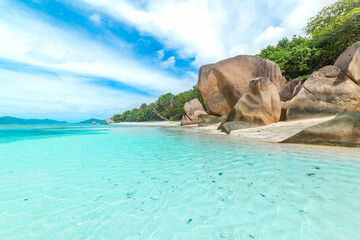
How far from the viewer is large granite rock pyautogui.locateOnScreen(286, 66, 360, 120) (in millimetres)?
6652

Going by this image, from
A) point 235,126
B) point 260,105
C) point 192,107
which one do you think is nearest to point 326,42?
point 260,105

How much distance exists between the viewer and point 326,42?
12805mm

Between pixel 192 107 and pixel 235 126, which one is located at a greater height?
pixel 192 107

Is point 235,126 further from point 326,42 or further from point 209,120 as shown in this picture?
point 326,42

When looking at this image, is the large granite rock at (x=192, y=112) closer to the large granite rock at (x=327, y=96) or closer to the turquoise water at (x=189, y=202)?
the large granite rock at (x=327, y=96)

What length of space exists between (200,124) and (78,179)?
1294 centimetres

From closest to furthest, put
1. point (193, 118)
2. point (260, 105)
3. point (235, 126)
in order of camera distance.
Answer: point (260, 105) < point (235, 126) < point (193, 118)

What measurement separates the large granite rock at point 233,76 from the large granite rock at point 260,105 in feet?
11.3

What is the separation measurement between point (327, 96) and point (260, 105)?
9.38ft

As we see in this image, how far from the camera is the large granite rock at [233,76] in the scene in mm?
11484

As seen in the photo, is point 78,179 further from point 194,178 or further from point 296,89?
point 296,89

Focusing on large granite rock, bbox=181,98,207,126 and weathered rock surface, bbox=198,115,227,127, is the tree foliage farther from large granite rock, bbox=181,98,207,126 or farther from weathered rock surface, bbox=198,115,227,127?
large granite rock, bbox=181,98,207,126

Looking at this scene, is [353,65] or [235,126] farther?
[235,126]

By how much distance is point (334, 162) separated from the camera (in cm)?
270
